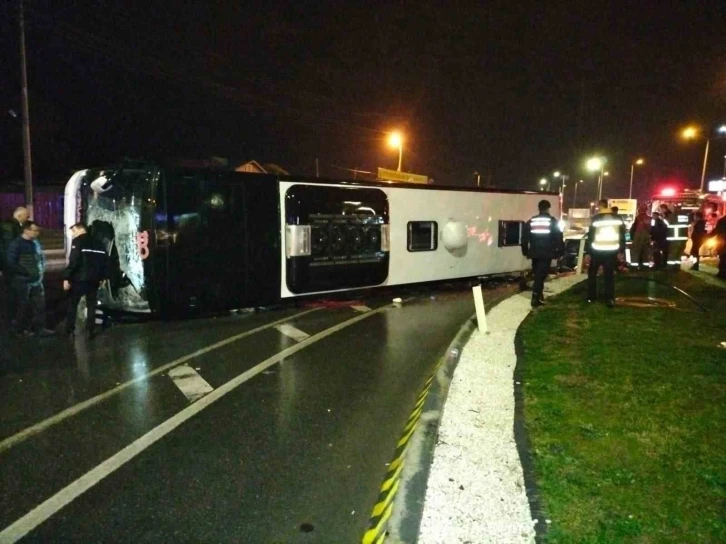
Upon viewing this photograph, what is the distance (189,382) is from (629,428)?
14.8 ft

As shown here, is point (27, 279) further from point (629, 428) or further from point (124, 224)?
point (629, 428)

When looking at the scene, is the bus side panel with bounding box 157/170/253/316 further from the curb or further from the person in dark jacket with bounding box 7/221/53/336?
the curb

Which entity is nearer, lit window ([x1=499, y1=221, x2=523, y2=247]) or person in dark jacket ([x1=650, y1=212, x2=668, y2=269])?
lit window ([x1=499, y1=221, x2=523, y2=247])

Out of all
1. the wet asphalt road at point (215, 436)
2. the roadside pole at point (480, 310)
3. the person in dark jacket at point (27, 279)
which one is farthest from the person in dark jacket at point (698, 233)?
the person in dark jacket at point (27, 279)

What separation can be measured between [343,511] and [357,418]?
1759 mm

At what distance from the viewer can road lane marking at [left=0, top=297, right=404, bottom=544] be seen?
3.67 m

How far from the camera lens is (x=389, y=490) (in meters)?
4.12

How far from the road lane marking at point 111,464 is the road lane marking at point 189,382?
123 mm

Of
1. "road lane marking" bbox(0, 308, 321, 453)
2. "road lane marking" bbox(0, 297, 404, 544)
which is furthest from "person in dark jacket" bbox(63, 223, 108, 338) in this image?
"road lane marking" bbox(0, 297, 404, 544)

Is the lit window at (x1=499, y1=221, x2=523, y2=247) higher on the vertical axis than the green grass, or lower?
higher

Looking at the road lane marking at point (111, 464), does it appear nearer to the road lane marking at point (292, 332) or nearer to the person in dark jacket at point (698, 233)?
the road lane marking at point (292, 332)

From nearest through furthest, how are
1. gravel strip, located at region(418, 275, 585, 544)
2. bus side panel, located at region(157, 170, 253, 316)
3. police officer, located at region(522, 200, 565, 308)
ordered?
gravel strip, located at region(418, 275, 585, 544)
bus side panel, located at region(157, 170, 253, 316)
police officer, located at region(522, 200, 565, 308)

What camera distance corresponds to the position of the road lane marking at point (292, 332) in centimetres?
900

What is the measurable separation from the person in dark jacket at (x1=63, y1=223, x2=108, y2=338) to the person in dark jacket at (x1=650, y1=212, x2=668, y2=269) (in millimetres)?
14041
